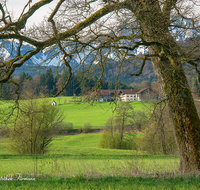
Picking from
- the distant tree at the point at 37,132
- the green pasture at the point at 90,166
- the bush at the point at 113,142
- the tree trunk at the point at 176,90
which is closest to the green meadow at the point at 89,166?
the green pasture at the point at 90,166

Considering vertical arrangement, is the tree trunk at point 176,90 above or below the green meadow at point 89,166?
above

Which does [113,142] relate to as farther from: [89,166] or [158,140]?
[89,166]

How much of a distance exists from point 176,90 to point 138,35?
204 centimetres

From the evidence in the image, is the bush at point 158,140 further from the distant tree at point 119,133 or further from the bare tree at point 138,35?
the bare tree at point 138,35

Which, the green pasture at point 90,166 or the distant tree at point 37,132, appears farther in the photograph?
the distant tree at point 37,132

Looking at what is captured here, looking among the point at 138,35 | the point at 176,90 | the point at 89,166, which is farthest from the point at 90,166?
the point at 138,35

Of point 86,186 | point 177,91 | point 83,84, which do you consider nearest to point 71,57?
point 83,84

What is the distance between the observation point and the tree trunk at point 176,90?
5.31m

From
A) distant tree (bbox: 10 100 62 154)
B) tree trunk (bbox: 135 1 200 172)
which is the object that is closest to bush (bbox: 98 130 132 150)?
distant tree (bbox: 10 100 62 154)

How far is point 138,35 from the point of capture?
202 inches

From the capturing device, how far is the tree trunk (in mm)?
5309

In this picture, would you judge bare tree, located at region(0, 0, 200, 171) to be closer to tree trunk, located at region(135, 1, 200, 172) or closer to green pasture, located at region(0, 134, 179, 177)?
tree trunk, located at region(135, 1, 200, 172)

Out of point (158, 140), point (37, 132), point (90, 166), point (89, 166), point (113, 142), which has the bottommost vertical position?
point (113, 142)

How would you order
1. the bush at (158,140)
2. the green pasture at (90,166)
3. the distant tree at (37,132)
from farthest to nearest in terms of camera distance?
1. the bush at (158,140)
2. the distant tree at (37,132)
3. the green pasture at (90,166)
